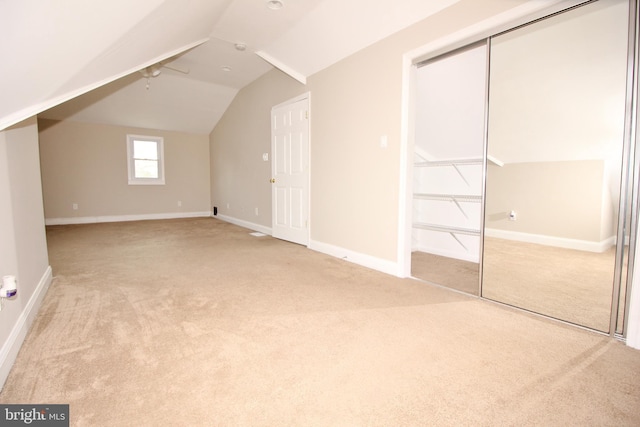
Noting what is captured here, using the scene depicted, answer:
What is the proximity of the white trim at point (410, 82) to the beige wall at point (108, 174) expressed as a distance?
627 cm

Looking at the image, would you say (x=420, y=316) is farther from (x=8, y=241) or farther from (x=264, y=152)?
(x=264, y=152)

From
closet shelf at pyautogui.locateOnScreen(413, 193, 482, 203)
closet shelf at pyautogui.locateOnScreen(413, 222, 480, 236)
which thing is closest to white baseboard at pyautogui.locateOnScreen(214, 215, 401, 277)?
closet shelf at pyautogui.locateOnScreen(413, 222, 480, 236)

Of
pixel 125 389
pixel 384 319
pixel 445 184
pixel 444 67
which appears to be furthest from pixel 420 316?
pixel 444 67

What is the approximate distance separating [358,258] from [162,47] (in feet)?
9.98

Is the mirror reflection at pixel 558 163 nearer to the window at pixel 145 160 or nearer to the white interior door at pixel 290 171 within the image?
the white interior door at pixel 290 171

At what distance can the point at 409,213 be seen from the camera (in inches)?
110

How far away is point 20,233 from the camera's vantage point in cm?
188

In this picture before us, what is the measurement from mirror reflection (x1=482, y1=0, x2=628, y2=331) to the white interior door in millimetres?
2289

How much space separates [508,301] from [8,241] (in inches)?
129

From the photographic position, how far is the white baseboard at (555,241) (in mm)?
3673

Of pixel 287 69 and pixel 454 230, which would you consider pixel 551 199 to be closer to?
pixel 454 230

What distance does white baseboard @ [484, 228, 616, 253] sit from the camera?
367cm

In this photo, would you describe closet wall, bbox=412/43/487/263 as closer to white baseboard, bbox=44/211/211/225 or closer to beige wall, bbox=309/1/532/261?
beige wall, bbox=309/1/532/261

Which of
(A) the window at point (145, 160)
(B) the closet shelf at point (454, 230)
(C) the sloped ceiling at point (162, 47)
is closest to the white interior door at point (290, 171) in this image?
(C) the sloped ceiling at point (162, 47)
